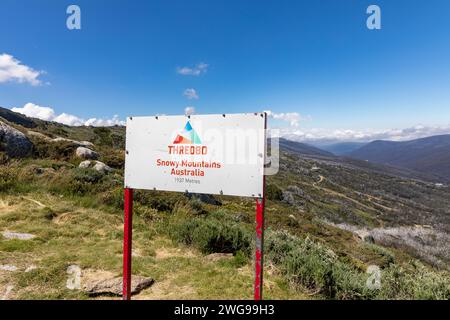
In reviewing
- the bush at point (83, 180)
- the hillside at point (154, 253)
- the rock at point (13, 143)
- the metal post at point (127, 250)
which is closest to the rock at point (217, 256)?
the hillside at point (154, 253)

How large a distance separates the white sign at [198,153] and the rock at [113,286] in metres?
1.59

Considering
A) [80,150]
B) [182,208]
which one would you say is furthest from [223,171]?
[80,150]

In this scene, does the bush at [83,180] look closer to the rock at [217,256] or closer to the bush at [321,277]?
the rock at [217,256]

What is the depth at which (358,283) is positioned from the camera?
4.71 metres

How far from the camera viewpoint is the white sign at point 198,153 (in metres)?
3.29

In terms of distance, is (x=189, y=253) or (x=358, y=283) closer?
(x=358, y=283)

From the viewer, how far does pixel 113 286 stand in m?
4.43

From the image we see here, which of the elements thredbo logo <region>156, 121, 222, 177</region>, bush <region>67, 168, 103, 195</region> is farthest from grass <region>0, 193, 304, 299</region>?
thredbo logo <region>156, 121, 222, 177</region>

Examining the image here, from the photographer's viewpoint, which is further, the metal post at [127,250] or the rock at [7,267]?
the rock at [7,267]

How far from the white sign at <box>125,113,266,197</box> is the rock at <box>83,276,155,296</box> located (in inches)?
62.5

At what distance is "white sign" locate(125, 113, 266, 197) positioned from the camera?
3291 millimetres

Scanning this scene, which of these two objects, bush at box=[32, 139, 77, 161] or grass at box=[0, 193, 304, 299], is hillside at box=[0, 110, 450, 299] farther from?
bush at box=[32, 139, 77, 161]
